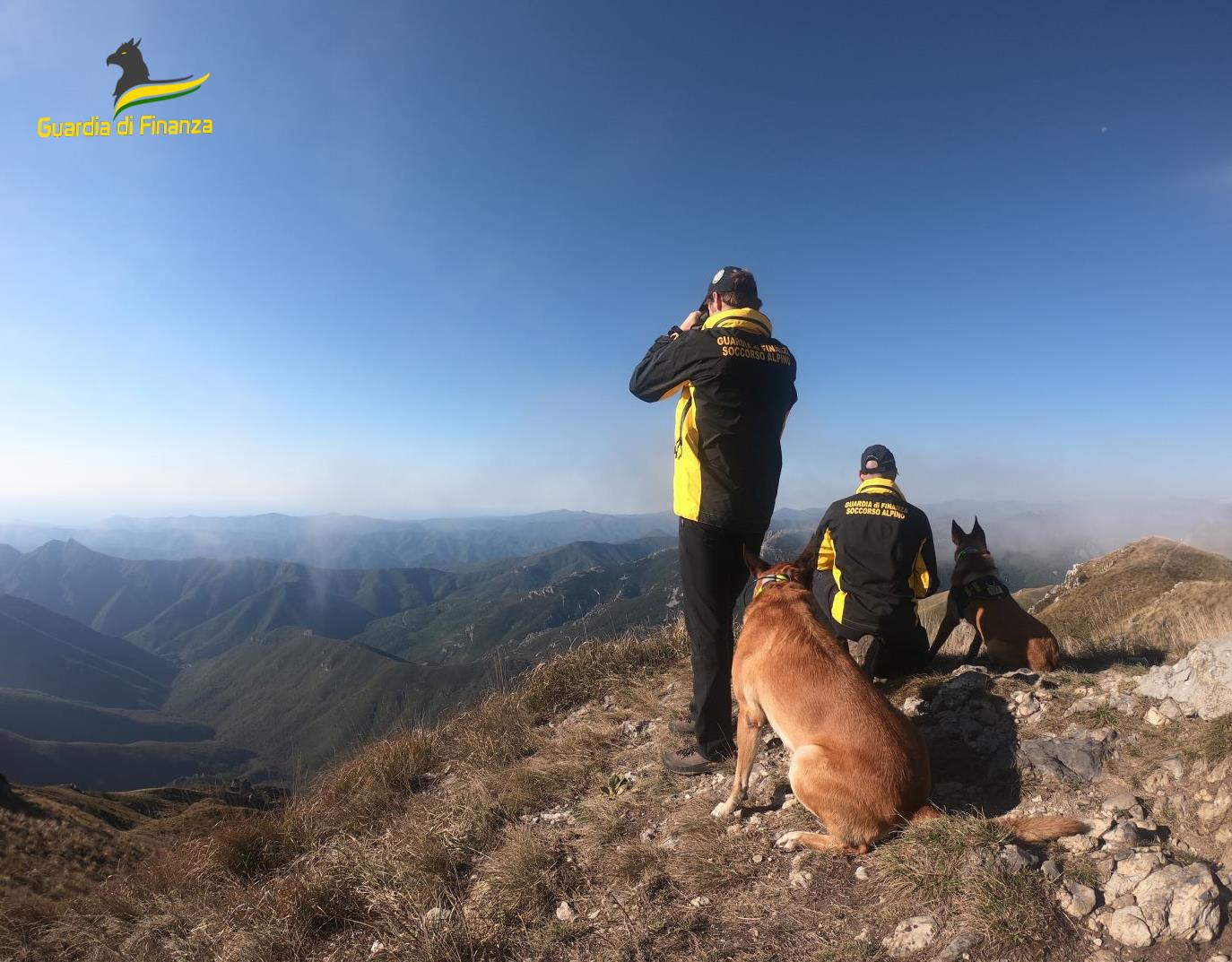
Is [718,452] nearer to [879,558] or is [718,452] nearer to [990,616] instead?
[879,558]

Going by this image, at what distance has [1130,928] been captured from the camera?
238 cm

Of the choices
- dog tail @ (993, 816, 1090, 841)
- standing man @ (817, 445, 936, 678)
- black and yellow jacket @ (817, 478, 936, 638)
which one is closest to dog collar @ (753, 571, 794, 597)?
black and yellow jacket @ (817, 478, 936, 638)

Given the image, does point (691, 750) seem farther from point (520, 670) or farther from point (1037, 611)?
point (1037, 611)

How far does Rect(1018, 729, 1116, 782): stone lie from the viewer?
3.53 m

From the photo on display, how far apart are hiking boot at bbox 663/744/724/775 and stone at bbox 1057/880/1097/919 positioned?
236 centimetres

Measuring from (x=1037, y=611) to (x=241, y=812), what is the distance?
15.8 meters

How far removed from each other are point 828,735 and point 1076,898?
1.23 m

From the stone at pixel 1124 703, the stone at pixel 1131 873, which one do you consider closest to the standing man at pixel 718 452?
the stone at pixel 1131 873

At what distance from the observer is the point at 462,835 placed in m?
4.18

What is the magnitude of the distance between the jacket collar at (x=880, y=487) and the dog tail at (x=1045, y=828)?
3260 mm

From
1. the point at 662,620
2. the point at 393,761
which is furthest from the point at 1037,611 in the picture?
the point at 393,761

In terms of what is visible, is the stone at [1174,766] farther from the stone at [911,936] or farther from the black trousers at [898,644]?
the black trousers at [898,644]

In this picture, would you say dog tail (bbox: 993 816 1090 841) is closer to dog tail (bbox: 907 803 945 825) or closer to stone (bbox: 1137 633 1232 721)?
dog tail (bbox: 907 803 945 825)

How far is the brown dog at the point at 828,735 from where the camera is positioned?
10.5 feet
